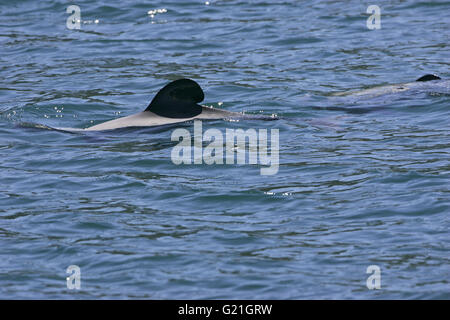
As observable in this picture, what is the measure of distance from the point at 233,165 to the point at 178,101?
5.08ft

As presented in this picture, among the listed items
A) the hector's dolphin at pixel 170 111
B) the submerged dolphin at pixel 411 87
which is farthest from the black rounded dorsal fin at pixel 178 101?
the submerged dolphin at pixel 411 87

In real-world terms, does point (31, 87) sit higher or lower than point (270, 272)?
higher

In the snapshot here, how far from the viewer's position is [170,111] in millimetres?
10438

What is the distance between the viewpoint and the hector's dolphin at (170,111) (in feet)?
33.6

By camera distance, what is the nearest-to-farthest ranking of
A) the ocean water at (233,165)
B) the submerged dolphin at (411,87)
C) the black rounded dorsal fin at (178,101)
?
the ocean water at (233,165), the black rounded dorsal fin at (178,101), the submerged dolphin at (411,87)

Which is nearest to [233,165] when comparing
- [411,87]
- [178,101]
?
[178,101]

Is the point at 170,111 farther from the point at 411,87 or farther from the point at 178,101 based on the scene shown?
→ the point at 411,87

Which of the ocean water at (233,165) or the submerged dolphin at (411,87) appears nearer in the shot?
the ocean water at (233,165)

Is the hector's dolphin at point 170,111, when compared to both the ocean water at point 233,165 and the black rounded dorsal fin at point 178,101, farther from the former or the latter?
the ocean water at point 233,165

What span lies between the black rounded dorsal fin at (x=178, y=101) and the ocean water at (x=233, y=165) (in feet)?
1.04

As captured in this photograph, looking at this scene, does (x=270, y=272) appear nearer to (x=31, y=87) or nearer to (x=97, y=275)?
(x=97, y=275)

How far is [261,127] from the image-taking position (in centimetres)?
1043

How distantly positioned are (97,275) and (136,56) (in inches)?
310
